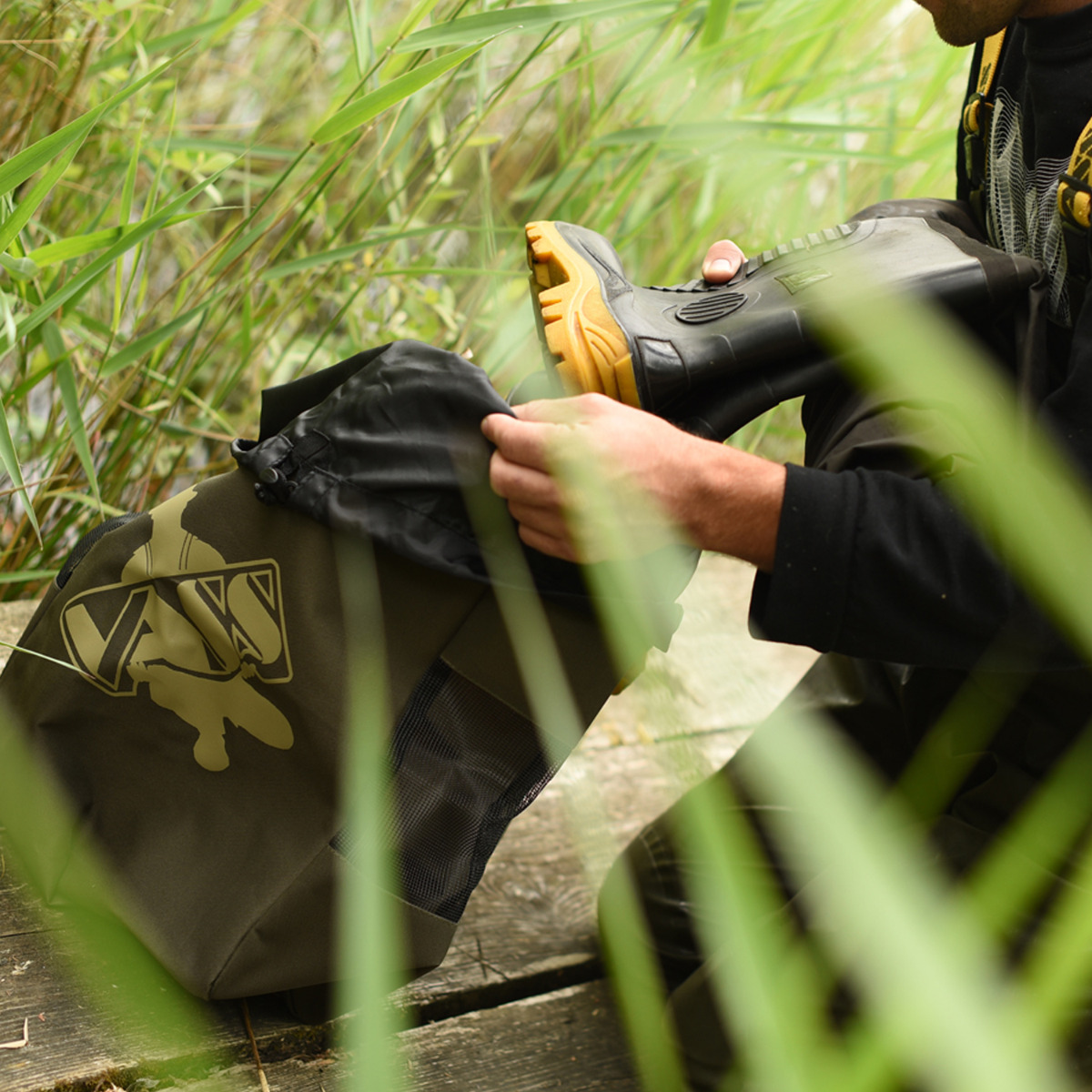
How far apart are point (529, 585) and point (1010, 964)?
1.70 feet

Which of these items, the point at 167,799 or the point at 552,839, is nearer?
the point at 167,799

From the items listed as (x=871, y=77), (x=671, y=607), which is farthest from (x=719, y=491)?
(x=871, y=77)

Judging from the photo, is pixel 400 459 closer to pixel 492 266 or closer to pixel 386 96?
pixel 386 96

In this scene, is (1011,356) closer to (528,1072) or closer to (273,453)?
(273,453)

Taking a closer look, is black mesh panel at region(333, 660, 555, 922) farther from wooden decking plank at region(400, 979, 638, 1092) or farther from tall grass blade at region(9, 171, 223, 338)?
tall grass blade at region(9, 171, 223, 338)

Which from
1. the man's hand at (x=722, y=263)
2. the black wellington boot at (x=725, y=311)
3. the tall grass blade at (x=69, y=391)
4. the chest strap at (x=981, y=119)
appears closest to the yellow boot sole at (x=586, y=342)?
the black wellington boot at (x=725, y=311)

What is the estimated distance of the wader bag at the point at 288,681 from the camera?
0.66 meters

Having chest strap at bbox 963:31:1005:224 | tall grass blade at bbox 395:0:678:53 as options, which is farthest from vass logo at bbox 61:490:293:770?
chest strap at bbox 963:31:1005:224

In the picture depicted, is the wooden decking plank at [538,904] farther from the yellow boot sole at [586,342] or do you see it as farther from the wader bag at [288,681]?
the yellow boot sole at [586,342]

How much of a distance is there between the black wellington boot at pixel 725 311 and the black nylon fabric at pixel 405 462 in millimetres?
88

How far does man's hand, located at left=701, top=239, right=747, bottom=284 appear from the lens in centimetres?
80

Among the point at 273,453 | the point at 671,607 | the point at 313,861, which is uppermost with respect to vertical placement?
the point at 273,453

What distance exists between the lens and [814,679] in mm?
1034

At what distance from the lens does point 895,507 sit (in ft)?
2.08
